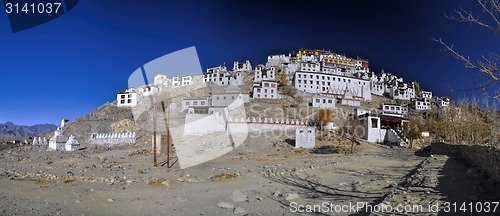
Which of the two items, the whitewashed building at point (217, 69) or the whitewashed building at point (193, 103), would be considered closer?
the whitewashed building at point (193, 103)

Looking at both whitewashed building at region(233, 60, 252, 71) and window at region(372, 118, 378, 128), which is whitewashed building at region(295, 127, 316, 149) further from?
whitewashed building at region(233, 60, 252, 71)

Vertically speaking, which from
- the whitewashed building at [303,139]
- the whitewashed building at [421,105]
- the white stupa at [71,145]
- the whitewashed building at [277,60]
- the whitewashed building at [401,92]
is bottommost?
the white stupa at [71,145]

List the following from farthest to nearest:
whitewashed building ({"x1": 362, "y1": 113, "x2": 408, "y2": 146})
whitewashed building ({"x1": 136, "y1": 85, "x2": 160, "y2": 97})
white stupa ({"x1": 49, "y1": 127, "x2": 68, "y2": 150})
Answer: whitewashed building ({"x1": 136, "y1": 85, "x2": 160, "y2": 97}) → whitewashed building ({"x1": 362, "y1": 113, "x2": 408, "y2": 146}) → white stupa ({"x1": 49, "y1": 127, "x2": 68, "y2": 150})

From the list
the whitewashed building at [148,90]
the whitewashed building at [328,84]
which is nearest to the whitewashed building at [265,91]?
the whitewashed building at [328,84]

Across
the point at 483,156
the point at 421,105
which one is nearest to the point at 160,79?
the point at 421,105

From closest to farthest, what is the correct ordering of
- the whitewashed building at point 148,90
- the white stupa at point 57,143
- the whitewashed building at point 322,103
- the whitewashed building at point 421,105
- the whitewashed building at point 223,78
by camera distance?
the white stupa at point 57,143 → the whitewashed building at point 322,103 → the whitewashed building at point 421,105 → the whitewashed building at point 148,90 → the whitewashed building at point 223,78

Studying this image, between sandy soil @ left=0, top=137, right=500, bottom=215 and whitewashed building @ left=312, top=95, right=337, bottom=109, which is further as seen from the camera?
whitewashed building @ left=312, top=95, right=337, bottom=109

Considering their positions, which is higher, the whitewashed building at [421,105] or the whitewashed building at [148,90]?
the whitewashed building at [148,90]

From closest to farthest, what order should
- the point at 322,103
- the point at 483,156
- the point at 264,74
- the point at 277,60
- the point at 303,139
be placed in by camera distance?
1. the point at 483,156
2. the point at 303,139
3. the point at 322,103
4. the point at 264,74
5. the point at 277,60

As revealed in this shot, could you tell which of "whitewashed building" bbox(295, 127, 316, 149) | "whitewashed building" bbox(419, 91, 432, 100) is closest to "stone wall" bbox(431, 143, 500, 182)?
"whitewashed building" bbox(295, 127, 316, 149)

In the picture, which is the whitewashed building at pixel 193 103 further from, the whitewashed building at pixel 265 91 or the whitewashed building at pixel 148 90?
the whitewashed building at pixel 148 90

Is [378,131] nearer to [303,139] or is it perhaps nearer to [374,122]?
[374,122]

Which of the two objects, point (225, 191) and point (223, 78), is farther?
point (223, 78)

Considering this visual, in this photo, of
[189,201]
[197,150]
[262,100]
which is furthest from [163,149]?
[262,100]
